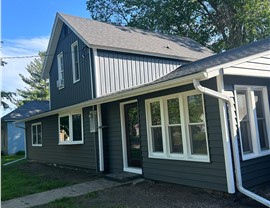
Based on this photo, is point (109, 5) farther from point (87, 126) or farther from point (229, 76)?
point (229, 76)

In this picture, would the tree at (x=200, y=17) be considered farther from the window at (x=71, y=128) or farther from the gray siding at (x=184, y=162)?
the gray siding at (x=184, y=162)

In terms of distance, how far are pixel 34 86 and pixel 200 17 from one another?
2723 cm

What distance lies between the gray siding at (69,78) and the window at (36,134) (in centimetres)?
191

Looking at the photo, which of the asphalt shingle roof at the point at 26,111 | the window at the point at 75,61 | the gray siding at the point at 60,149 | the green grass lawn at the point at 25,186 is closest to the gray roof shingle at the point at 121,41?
the window at the point at 75,61

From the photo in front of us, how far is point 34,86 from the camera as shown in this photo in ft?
135

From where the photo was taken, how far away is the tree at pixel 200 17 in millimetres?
20656

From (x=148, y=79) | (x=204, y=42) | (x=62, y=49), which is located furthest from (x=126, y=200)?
(x=204, y=42)

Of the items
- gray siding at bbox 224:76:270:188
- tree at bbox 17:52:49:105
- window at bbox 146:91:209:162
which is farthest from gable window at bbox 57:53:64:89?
tree at bbox 17:52:49:105

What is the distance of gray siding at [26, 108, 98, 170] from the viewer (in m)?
9.77

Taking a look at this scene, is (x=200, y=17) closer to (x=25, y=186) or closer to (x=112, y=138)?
(x=112, y=138)

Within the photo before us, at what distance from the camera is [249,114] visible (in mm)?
6105

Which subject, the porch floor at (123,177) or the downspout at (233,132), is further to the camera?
the porch floor at (123,177)

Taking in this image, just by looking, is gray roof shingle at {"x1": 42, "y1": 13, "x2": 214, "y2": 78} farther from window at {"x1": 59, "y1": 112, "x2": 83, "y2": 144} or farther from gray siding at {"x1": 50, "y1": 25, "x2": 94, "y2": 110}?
window at {"x1": 59, "y1": 112, "x2": 83, "y2": 144}

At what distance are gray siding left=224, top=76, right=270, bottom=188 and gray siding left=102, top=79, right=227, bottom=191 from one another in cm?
45
